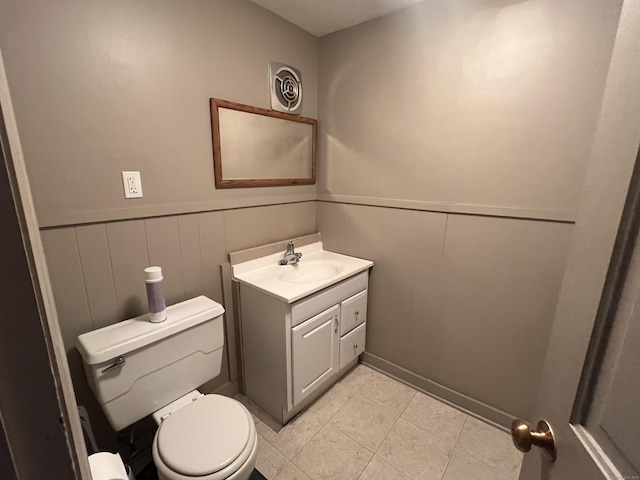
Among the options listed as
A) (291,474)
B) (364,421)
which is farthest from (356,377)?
(291,474)

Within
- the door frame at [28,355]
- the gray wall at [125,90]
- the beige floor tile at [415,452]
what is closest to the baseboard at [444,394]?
the beige floor tile at [415,452]

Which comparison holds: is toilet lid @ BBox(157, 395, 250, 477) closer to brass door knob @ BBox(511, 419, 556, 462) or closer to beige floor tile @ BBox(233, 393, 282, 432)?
beige floor tile @ BBox(233, 393, 282, 432)

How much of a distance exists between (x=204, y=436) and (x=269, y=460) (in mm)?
540

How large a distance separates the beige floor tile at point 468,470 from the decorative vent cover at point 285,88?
7.09 feet

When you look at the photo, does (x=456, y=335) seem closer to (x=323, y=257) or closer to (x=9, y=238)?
(x=323, y=257)

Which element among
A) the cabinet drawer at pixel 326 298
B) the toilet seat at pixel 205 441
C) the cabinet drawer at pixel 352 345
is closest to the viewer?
the toilet seat at pixel 205 441

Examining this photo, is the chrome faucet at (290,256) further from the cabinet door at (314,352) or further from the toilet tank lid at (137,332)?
the toilet tank lid at (137,332)

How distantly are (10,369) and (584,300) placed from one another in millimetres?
777

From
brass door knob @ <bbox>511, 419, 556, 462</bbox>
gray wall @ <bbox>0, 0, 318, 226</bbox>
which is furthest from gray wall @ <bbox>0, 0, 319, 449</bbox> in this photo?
brass door knob @ <bbox>511, 419, 556, 462</bbox>

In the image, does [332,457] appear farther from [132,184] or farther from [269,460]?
[132,184]

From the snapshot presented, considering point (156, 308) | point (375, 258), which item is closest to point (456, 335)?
point (375, 258)

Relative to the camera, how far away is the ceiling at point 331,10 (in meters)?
1.56

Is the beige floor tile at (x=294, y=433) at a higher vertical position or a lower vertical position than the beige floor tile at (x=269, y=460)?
higher

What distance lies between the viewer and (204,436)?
1.09 meters
